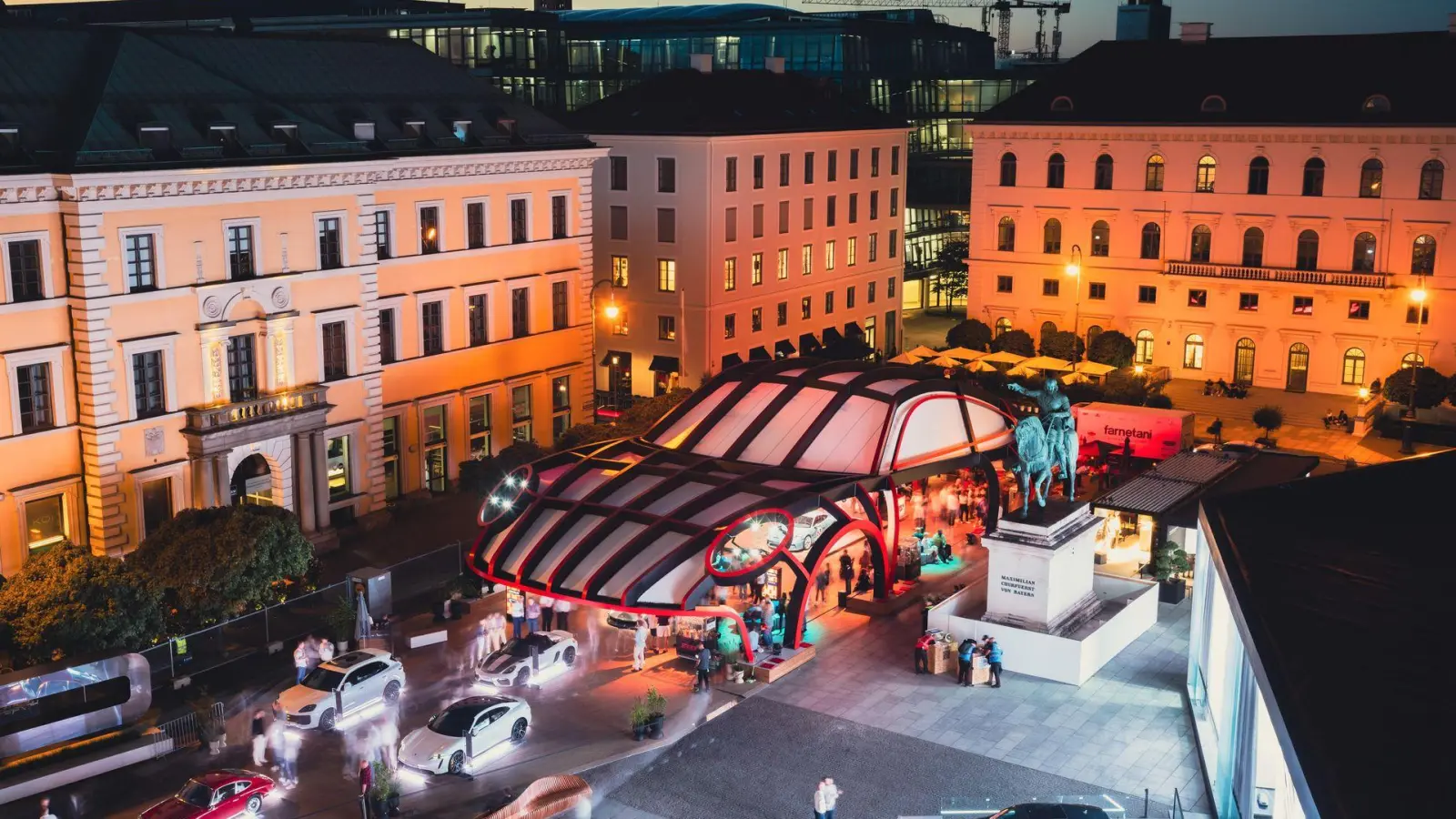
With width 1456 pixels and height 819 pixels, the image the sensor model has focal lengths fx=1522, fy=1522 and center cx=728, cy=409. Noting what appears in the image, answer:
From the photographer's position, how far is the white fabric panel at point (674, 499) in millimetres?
46500

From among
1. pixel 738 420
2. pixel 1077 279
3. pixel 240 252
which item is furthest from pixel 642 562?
pixel 1077 279

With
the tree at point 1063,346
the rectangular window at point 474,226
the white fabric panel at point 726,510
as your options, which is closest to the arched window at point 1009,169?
the tree at point 1063,346

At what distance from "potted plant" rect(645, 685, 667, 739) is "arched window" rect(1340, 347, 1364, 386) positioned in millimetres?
55337

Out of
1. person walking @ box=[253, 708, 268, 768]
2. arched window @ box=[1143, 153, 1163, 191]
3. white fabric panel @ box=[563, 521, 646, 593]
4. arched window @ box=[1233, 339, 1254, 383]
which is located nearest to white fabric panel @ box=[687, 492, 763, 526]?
white fabric panel @ box=[563, 521, 646, 593]

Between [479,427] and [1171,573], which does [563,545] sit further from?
[479,427]

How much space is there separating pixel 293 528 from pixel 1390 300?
59.0m

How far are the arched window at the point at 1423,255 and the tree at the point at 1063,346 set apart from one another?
17.6 m

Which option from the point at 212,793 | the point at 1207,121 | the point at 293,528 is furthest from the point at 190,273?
the point at 1207,121

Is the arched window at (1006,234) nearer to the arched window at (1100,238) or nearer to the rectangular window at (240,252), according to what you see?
the arched window at (1100,238)

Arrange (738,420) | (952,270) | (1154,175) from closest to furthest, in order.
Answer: (738,420), (1154,175), (952,270)

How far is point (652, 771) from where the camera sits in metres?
38.2

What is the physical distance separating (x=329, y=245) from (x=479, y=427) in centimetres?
1158

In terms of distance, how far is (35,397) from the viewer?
49656 mm

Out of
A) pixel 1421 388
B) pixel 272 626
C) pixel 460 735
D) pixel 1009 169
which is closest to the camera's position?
pixel 460 735
